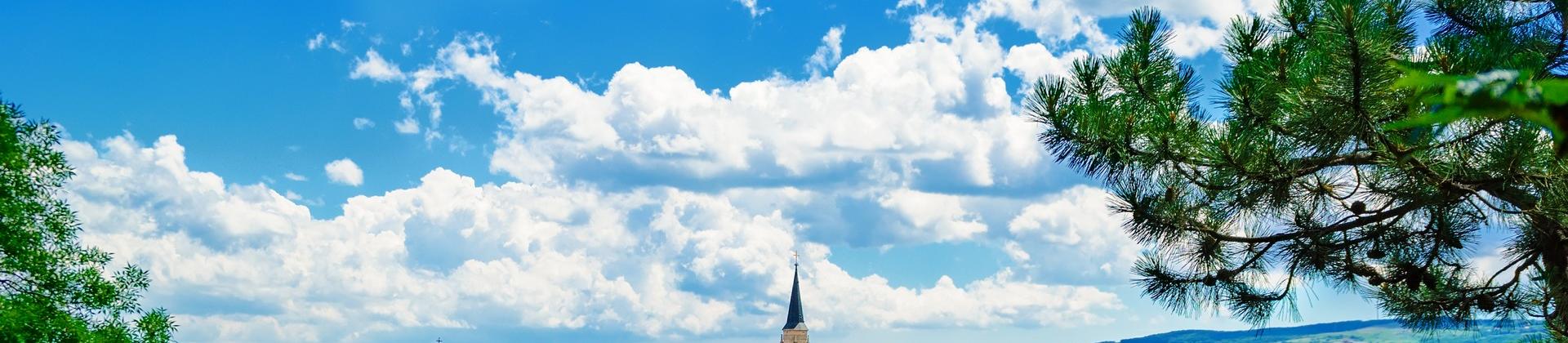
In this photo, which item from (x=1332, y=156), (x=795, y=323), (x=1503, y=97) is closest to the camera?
(x=1503, y=97)

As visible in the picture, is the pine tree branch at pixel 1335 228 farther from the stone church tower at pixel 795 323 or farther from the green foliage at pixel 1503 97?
the stone church tower at pixel 795 323

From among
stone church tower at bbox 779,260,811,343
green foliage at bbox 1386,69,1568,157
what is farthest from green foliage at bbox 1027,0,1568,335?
stone church tower at bbox 779,260,811,343

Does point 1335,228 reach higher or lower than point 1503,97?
higher

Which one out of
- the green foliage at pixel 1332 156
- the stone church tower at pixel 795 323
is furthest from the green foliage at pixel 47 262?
the stone church tower at pixel 795 323

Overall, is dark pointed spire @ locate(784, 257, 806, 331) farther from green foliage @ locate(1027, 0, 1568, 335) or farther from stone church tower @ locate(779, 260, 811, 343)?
green foliage @ locate(1027, 0, 1568, 335)

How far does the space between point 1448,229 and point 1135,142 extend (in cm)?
449

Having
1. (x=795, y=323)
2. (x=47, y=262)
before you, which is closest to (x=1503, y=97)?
(x=47, y=262)

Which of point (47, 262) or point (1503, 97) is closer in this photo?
point (1503, 97)

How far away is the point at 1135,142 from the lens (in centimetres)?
1320

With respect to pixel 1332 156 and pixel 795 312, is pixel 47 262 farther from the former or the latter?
pixel 795 312

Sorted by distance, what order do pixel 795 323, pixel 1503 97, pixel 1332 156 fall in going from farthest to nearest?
pixel 795 323 → pixel 1332 156 → pixel 1503 97

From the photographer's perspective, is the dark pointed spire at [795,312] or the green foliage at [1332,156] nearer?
the green foliage at [1332,156]

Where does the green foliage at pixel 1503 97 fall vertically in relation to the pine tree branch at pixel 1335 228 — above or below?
below

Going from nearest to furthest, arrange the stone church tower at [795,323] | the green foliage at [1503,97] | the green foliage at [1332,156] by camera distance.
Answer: the green foliage at [1503,97]
the green foliage at [1332,156]
the stone church tower at [795,323]
